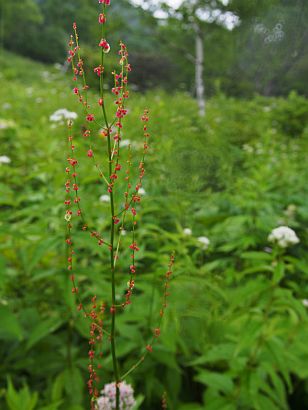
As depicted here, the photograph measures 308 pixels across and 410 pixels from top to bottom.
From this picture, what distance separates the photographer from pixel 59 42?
36031 millimetres

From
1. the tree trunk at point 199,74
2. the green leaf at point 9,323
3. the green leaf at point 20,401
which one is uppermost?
the tree trunk at point 199,74

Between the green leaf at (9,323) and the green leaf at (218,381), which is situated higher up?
the green leaf at (9,323)

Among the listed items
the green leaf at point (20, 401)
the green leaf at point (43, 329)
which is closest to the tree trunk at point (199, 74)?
the green leaf at point (43, 329)

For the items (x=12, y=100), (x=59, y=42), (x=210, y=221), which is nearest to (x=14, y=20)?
(x=59, y=42)

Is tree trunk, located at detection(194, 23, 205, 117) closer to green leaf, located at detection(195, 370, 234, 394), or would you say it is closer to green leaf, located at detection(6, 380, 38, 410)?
green leaf, located at detection(195, 370, 234, 394)

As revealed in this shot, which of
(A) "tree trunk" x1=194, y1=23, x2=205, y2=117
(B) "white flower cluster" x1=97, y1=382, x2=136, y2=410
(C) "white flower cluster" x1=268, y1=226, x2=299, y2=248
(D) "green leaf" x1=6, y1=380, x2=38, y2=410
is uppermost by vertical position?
(A) "tree trunk" x1=194, y1=23, x2=205, y2=117

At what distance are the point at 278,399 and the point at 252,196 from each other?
1514 millimetres

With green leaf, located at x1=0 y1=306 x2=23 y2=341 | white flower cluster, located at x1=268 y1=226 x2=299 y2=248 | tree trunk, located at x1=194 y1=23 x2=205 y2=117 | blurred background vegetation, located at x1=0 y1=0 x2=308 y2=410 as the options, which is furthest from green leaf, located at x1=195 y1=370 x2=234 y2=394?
tree trunk, located at x1=194 y1=23 x2=205 y2=117

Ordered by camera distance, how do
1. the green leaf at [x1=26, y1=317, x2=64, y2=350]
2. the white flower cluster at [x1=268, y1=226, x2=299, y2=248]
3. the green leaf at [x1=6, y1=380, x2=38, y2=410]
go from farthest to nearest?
the green leaf at [x1=26, y1=317, x2=64, y2=350], the white flower cluster at [x1=268, y1=226, x2=299, y2=248], the green leaf at [x1=6, y1=380, x2=38, y2=410]

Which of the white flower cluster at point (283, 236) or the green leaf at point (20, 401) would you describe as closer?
the green leaf at point (20, 401)

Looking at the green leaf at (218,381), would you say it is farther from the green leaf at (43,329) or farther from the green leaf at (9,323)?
the green leaf at (9,323)

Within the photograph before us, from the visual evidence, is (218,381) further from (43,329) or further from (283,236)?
(43,329)

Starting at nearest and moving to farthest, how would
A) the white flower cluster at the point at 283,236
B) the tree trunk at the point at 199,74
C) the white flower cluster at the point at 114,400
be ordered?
the white flower cluster at the point at 114,400 → the white flower cluster at the point at 283,236 → the tree trunk at the point at 199,74

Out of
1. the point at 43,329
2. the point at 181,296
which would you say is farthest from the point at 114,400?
the point at 43,329
